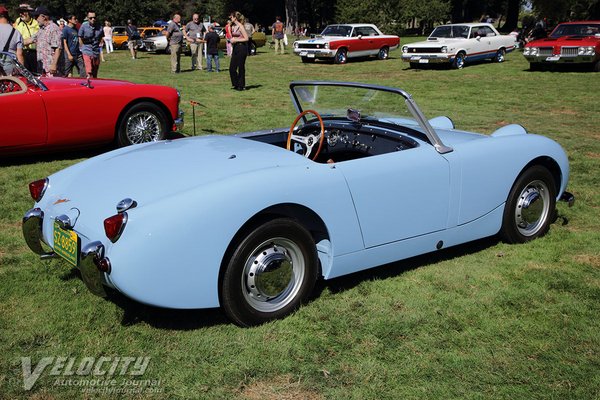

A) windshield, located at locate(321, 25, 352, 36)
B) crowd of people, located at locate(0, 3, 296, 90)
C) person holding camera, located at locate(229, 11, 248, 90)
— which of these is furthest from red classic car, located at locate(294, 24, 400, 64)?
person holding camera, located at locate(229, 11, 248, 90)

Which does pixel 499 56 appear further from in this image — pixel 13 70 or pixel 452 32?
pixel 13 70

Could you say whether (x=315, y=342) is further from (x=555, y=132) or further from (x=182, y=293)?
(x=555, y=132)

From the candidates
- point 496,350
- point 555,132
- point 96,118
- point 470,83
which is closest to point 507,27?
point 470,83

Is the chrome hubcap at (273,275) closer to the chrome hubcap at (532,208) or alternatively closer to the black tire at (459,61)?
the chrome hubcap at (532,208)

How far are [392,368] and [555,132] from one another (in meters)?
7.70

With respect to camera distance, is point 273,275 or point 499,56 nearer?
point 273,275

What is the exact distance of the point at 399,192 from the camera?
3938 mm

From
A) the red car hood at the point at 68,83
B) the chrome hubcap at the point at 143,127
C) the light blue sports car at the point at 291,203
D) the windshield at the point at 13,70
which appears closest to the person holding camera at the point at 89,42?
the red car hood at the point at 68,83

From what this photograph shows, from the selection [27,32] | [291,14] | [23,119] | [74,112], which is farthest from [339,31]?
[291,14]

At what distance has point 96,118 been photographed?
7.45 meters

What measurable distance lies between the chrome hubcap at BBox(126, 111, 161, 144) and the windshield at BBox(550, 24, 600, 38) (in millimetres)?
15578

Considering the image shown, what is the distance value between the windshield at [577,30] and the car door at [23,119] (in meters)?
17.0

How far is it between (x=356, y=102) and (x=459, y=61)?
16614mm

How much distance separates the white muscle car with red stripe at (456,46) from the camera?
64.5 ft
